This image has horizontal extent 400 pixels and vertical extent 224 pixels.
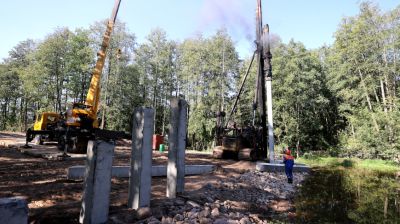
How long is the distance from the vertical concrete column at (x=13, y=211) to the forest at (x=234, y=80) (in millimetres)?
25992

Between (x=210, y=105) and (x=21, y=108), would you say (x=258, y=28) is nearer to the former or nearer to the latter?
(x=210, y=105)

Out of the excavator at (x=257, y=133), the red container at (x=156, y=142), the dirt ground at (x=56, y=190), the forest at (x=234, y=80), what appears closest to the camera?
the dirt ground at (x=56, y=190)

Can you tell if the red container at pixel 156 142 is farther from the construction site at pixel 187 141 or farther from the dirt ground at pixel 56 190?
the dirt ground at pixel 56 190

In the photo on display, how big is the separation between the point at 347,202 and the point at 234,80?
26.7 m

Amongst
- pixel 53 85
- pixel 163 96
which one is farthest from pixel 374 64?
pixel 53 85

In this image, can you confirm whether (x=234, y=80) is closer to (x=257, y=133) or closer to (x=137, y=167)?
(x=257, y=133)

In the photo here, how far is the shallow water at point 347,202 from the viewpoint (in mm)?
7484

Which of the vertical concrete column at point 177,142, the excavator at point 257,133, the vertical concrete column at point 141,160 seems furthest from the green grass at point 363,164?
the vertical concrete column at point 141,160

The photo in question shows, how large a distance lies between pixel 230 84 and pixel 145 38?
44.3 ft

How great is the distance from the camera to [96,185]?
4691 millimetres

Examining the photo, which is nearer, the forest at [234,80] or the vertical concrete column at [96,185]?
the vertical concrete column at [96,185]

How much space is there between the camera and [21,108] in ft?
164

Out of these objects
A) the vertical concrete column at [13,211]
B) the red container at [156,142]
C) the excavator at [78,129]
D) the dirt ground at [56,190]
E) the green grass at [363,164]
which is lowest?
the green grass at [363,164]

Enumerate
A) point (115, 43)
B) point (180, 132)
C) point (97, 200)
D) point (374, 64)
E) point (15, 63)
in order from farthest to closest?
point (15, 63) < point (115, 43) < point (374, 64) < point (180, 132) < point (97, 200)
